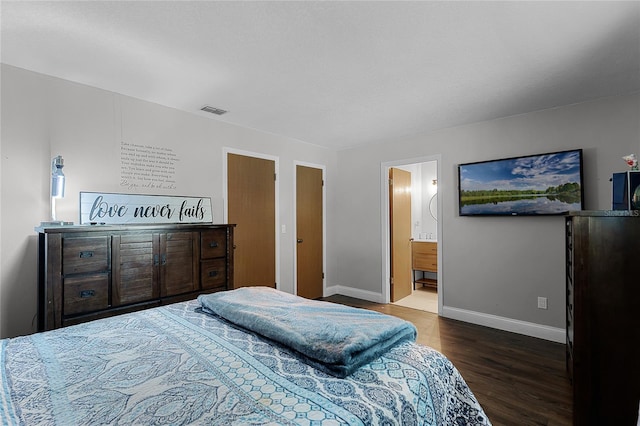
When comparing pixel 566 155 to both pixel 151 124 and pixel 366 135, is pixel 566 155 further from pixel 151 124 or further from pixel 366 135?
pixel 151 124

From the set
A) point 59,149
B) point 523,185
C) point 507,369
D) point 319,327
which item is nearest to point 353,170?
point 523,185

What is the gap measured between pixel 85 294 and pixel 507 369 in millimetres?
3393

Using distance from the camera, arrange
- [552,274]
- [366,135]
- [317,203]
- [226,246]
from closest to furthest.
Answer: [226,246] < [552,274] < [366,135] < [317,203]

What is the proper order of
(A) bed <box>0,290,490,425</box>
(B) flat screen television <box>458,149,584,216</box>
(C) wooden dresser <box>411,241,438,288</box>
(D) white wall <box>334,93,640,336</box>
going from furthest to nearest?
(C) wooden dresser <box>411,241,438,288</box> → (B) flat screen television <box>458,149,584,216</box> → (D) white wall <box>334,93,640,336</box> → (A) bed <box>0,290,490,425</box>

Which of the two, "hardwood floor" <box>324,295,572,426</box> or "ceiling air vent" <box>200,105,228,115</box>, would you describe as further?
"ceiling air vent" <box>200,105,228,115</box>

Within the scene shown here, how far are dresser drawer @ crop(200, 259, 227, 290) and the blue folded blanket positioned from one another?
1103mm

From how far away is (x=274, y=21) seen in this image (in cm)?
182

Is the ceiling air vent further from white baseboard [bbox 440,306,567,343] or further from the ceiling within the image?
white baseboard [bbox 440,306,567,343]

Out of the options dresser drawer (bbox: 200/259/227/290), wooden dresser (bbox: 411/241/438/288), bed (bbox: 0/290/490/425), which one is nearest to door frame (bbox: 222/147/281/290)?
dresser drawer (bbox: 200/259/227/290)

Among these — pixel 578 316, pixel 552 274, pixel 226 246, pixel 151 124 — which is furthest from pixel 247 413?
pixel 552 274

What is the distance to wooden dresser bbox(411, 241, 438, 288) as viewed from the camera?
17.7 ft

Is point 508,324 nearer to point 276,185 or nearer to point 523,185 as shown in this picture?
point 523,185

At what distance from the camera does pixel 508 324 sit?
11.4 ft

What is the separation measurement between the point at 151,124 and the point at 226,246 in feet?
4.78
